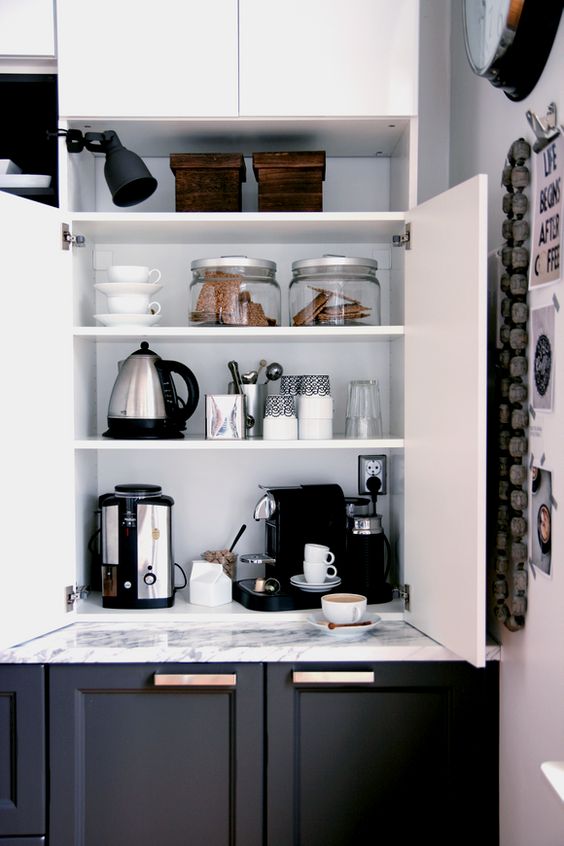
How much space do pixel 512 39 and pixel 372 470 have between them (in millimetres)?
1190

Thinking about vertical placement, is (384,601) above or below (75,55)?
below

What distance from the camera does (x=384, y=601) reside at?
7.49 ft

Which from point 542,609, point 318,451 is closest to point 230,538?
point 318,451

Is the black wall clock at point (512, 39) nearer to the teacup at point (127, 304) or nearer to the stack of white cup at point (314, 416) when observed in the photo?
the stack of white cup at point (314, 416)

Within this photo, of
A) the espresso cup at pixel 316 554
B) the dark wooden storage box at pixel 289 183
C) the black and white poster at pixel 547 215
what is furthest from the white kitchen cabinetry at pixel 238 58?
the espresso cup at pixel 316 554

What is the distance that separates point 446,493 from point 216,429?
0.63 m

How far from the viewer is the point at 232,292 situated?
2221mm

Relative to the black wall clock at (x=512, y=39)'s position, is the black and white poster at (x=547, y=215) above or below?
below

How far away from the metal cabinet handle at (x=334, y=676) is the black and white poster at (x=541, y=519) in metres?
0.46

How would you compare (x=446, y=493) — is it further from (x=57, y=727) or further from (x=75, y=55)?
(x=75, y=55)

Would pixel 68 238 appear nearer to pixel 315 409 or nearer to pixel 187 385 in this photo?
pixel 187 385

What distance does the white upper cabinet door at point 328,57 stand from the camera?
209 centimetres

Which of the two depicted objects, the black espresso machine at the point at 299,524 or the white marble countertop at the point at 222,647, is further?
the black espresso machine at the point at 299,524

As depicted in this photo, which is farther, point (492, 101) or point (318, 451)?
point (318, 451)
